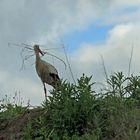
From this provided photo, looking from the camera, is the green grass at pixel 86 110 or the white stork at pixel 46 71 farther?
the white stork at pixel 46 71

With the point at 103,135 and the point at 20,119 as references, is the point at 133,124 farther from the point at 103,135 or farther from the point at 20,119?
the point at 20,119

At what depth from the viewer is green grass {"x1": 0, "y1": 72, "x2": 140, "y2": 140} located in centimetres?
684

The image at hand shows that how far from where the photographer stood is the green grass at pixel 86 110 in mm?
6836

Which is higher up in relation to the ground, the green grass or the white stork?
the white stork

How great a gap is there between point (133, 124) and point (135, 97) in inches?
41.2

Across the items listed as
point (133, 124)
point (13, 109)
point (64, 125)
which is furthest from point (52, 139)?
point (13, 109)

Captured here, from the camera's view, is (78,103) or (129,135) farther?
(78,103)

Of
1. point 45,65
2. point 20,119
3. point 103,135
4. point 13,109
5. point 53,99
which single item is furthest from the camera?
point 45,65

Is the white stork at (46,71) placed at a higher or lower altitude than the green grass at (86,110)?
higher

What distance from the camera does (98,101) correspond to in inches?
284

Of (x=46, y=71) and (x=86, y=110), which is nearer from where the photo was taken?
(x=86, y=110)

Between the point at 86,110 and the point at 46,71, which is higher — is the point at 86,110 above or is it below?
below

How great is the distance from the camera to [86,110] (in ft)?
23.3

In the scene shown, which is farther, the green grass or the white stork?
the white stork
